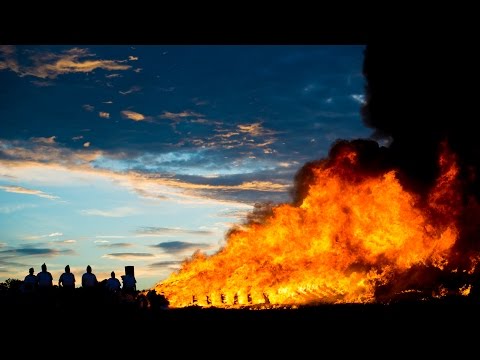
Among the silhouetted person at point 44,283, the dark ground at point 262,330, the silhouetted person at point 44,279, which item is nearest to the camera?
the dark ground at point 262,330

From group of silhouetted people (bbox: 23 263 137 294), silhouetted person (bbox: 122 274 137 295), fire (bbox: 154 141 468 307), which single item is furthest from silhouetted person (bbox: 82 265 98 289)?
fire (bbox: 154 141 468 307)

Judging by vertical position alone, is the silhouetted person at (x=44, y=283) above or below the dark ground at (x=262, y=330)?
above

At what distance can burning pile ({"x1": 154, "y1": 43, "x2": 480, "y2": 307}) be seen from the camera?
17703mm

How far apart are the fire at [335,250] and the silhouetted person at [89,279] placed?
2.25 metres

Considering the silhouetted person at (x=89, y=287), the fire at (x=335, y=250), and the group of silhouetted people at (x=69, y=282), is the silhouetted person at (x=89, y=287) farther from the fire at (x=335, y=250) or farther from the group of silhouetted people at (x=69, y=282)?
the fire at (x=335, y=250)

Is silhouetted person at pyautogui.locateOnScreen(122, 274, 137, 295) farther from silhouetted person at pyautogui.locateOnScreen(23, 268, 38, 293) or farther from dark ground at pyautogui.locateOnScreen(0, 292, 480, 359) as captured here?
silhouetted person at pyautogui.locateOnScreen(23, 268, 38, 293)

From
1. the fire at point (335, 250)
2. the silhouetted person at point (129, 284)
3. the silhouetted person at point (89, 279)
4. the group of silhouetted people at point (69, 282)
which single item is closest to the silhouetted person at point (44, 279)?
the group of silhouetted people at point (69, 282)

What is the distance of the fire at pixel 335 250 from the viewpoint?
58.6 ft

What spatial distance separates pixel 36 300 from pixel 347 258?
11.2 metres

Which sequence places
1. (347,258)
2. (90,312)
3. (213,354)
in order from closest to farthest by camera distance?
(213,354) < (90,312) < (347,258)

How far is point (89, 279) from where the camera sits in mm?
17562

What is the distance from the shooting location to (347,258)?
60.7 ft

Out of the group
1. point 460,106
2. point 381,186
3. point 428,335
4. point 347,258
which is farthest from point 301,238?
point 428,335

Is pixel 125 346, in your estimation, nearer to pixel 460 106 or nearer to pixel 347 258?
pixel 347 258
